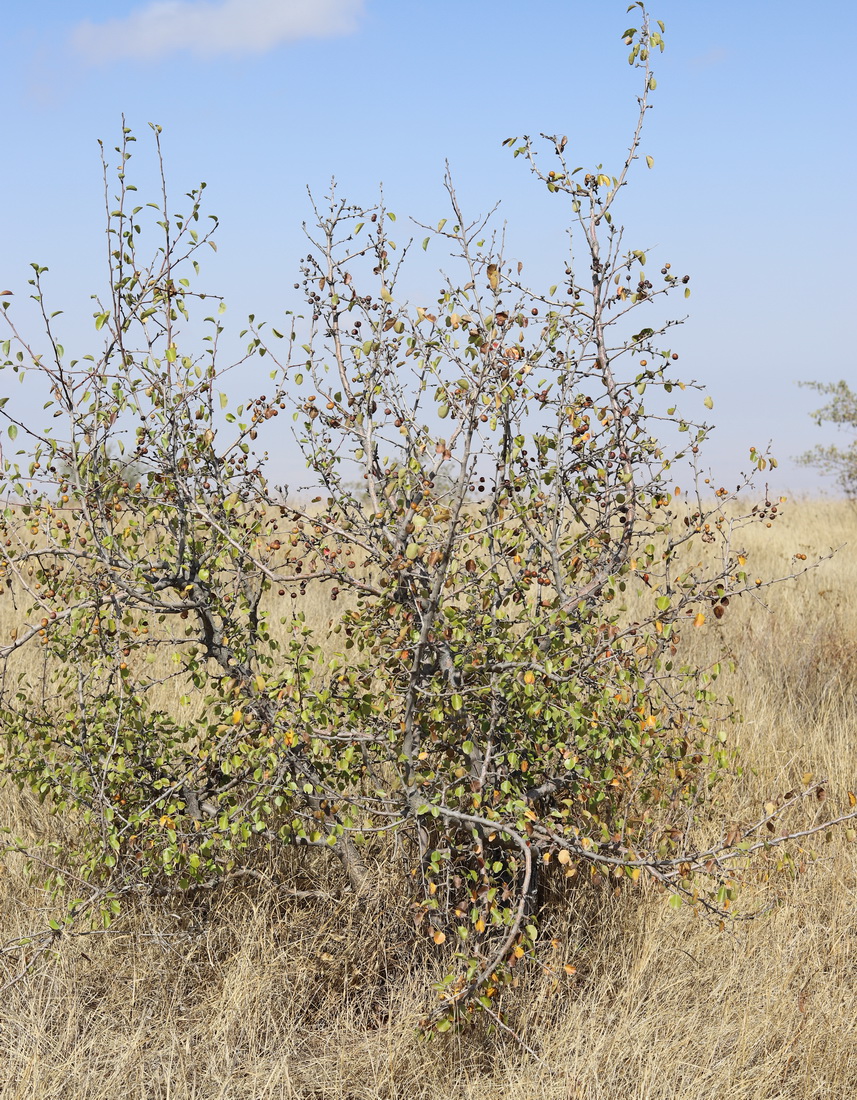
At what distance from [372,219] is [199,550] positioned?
54.2 inches

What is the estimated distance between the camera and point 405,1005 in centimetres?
336

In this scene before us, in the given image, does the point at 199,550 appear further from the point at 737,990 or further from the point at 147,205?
the point at 737,990

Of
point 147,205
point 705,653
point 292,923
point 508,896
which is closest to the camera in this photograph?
point 508,896

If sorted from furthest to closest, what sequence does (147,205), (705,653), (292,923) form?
(705,653), (292,923), (147,205)

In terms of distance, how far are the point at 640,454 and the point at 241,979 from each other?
2.37 meters

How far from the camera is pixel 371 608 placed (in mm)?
3641

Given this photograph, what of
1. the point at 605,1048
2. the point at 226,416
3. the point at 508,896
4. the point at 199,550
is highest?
the point at 226,416

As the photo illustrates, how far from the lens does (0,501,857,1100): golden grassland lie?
10.1ft

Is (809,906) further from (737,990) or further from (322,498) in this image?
(322,498)

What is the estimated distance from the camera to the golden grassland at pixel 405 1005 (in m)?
3.08

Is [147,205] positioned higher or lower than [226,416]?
higher

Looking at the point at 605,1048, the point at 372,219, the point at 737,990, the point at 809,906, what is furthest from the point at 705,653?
the point at 372,219

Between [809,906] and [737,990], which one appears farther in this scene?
[809,906]

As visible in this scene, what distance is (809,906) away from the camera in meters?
3.91
